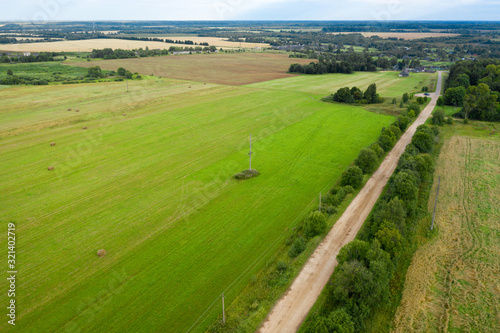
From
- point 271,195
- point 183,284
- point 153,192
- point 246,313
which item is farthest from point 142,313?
point 271,195

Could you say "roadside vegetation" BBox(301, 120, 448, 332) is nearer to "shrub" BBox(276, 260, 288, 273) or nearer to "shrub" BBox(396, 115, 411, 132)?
"shrub" BBox(276, 260, 288, 273)

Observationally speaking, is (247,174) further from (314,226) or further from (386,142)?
(386,142)

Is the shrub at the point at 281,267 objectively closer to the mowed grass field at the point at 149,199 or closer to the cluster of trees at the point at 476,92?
the mowed grass field at the point at 149,199

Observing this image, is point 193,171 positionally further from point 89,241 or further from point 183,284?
point 183,284

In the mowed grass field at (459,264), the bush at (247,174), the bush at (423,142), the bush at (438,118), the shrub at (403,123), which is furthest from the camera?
the bush at (438,118)

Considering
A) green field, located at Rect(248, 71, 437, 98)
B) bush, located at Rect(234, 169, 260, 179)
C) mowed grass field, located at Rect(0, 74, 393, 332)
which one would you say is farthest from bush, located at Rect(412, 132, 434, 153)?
green field, located at Rect(248, 71, 437, 98)

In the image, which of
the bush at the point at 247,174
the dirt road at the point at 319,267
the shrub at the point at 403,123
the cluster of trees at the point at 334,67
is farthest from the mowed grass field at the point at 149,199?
the cluster of trees at the point at 334,67
